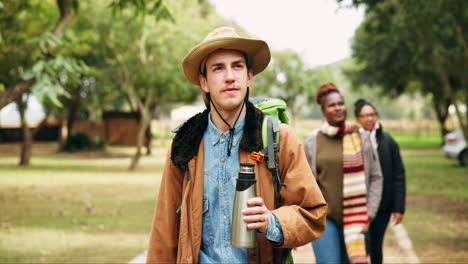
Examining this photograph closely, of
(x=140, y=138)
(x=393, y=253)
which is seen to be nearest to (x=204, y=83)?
(x=393, y=253)

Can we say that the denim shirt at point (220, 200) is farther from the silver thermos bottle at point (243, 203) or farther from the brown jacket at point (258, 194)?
the silver thermos bottle at point (243, 203)

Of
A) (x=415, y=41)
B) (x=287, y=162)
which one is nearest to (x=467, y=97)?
(x=415, y=41)

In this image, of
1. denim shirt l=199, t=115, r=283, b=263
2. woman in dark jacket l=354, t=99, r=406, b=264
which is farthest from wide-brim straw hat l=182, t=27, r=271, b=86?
woman in dark jacket l=354, t=99, r=406, b=264

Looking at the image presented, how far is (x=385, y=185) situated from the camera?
579 cm

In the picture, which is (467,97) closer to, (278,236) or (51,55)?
(51,55)

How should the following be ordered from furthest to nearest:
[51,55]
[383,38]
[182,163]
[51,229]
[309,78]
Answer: [309,78] < [383,38] < [51,229] < [51,55] < [182,163]

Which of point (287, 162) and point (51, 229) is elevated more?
point (287, 162)

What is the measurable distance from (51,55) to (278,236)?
773 cm

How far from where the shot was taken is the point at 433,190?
15.4 m

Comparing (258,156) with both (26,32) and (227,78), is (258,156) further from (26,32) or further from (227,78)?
(26,32)

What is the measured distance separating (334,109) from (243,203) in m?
3.02

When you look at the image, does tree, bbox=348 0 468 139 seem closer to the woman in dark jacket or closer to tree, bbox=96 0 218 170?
the woman in dark jacket

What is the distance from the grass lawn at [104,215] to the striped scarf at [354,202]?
9.98 feet

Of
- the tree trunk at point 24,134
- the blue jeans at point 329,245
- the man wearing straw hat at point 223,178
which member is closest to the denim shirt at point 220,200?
the man wearing straw hat at point 223,178
